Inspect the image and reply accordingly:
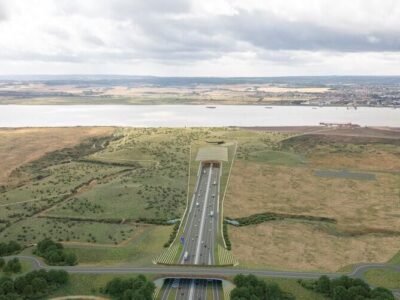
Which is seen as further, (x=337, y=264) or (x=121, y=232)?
(x=121, y=232)

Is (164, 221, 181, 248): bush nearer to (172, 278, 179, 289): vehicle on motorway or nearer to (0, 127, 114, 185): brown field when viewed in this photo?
(172, 278, 179, 289): vehicle on motorway

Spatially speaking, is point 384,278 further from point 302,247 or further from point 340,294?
point 302,247

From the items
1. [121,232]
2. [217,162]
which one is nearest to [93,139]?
[217,162]

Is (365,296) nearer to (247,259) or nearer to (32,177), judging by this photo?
(247,259)

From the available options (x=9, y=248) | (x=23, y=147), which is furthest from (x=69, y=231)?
(x=23, y=147)

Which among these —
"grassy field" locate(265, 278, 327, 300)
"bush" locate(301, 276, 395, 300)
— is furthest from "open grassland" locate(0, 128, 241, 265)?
"bush" locate(301, 276, 395, 300)

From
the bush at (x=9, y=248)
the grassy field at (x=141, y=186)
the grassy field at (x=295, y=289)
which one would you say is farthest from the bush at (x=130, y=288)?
the grassy field at (x=141, y=186)
